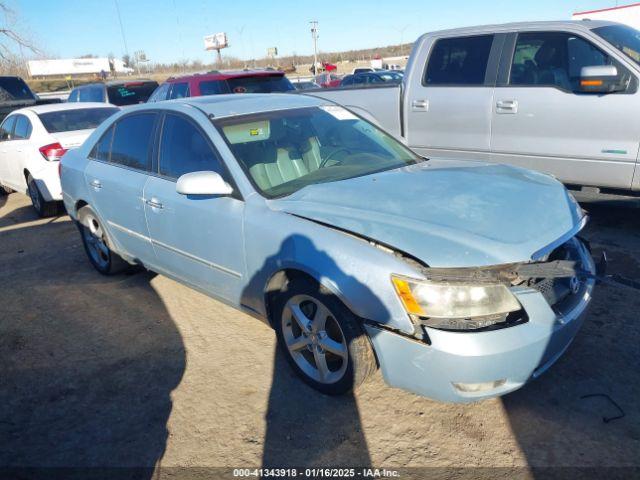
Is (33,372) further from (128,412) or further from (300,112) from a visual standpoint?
(300,112)

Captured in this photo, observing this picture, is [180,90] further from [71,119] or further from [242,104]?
[242,104]

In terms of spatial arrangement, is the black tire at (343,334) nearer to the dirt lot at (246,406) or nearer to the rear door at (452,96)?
the dirt lot at (246,406)

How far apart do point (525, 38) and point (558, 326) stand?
396 centimetres

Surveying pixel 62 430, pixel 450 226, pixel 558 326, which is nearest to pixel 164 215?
pixel 62 430

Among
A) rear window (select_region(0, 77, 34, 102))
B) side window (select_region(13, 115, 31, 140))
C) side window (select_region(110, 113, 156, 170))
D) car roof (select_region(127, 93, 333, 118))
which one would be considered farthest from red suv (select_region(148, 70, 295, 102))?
rear window (select_region(0, 77, 34, 102))

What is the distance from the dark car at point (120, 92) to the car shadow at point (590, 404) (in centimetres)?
1160

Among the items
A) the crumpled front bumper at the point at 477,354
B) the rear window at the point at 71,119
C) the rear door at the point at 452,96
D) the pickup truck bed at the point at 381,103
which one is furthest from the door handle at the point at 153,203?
the rear window at the point at 71,119

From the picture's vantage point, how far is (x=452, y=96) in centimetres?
571

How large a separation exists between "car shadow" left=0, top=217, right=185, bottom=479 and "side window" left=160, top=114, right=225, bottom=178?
4.12 ft

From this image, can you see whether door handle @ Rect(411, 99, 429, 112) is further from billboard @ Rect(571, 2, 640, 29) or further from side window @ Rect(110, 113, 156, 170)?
billboard @ Rect(571, 2, 640, 29)

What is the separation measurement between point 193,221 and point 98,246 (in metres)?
2.05

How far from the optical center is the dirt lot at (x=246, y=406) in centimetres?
253

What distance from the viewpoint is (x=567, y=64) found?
16.8 feet

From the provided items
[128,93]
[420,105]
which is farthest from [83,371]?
[128,93]
